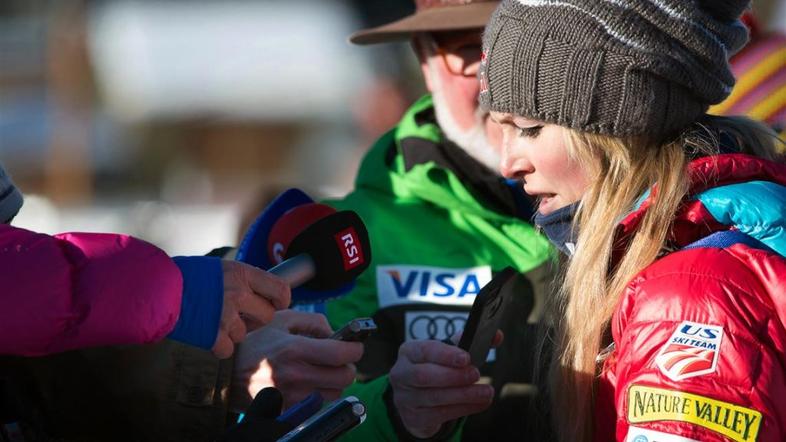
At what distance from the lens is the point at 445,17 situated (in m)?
3.41

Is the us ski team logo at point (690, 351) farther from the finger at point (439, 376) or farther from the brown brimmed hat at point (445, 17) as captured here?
the brown brimmed hat at point (445, 17)

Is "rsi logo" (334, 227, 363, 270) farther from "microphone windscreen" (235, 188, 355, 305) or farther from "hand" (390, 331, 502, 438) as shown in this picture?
"hand" (390, 331, 502, 438)

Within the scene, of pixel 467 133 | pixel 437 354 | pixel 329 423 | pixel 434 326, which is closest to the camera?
pixel 329 423

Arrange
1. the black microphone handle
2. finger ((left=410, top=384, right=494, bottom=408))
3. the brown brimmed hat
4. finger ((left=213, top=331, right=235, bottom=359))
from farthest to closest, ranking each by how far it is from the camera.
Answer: the brown brimmed hat → finger ((left=410, top=384, right=494, bottom=408)) → the black microphone handle → finger ((left=213, top=331, right=235, bottom=359))

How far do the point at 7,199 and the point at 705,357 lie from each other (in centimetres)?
137

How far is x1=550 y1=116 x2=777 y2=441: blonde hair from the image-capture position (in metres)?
2.18

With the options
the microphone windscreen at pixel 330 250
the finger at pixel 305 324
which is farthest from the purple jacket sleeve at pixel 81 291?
the finger at pixel 305 324

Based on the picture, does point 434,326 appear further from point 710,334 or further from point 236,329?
point 710,334

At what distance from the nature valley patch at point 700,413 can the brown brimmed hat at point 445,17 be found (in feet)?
5.46

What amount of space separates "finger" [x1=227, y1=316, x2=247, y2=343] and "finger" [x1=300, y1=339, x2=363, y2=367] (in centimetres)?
41

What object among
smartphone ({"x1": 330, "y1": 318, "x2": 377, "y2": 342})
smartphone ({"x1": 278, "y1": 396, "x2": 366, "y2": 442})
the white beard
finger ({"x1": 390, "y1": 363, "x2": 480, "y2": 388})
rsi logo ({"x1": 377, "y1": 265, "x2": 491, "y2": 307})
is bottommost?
rsi logo ({"x1": 377, "y1": 265, "x2": 491, "y2": 307})

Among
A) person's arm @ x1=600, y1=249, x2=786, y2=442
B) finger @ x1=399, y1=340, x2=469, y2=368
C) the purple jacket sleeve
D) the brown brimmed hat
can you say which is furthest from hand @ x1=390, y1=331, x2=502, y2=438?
the brown brimmed hat

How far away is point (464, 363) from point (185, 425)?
23.7 inches

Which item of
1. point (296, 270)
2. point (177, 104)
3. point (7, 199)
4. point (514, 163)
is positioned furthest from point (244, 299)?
point (177, 104)
